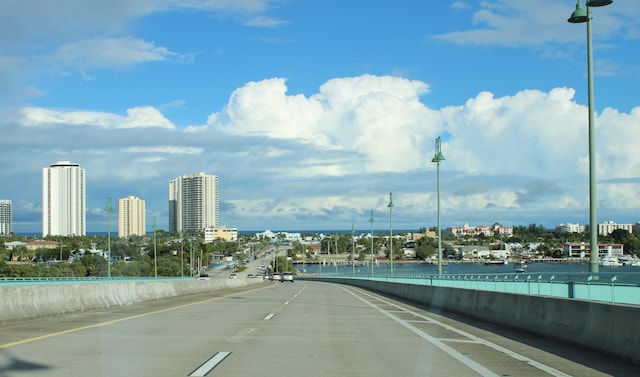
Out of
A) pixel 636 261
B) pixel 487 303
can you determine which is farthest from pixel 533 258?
pixel 487 303

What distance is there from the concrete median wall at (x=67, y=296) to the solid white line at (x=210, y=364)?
8.31 metres

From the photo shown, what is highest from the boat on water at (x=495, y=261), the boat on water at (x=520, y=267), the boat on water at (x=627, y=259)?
the boat on water at (x=627, y=259)

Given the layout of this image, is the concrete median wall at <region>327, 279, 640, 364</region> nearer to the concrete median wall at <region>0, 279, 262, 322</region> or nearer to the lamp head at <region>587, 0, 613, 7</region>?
the lamp head at <region>587, 0, 613, 7</region>

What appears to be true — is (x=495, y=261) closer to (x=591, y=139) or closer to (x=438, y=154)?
(x=438, y=154)

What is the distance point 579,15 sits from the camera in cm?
1933

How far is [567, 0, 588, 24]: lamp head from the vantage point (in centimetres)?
1934

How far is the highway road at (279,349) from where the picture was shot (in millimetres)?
10250

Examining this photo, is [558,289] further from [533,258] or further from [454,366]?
[533,258]

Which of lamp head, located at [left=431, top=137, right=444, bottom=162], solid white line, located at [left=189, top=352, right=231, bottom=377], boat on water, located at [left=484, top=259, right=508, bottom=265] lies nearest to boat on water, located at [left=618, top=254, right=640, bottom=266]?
lamp head, located at [left=431, top=137, right=444, bottom=162]

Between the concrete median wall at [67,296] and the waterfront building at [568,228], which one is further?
the waterfront building at [568,228]

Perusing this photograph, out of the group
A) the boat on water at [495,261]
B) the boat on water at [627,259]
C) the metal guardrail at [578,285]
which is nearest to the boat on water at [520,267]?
the boat on water at [627,259]

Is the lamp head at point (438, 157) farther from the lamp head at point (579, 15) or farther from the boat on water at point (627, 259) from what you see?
the boat on water at point (627, 259)

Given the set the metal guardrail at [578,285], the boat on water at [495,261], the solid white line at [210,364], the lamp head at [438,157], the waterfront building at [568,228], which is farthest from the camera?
the boat on water at [495,261]

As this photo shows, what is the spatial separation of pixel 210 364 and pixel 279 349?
2270 mm
